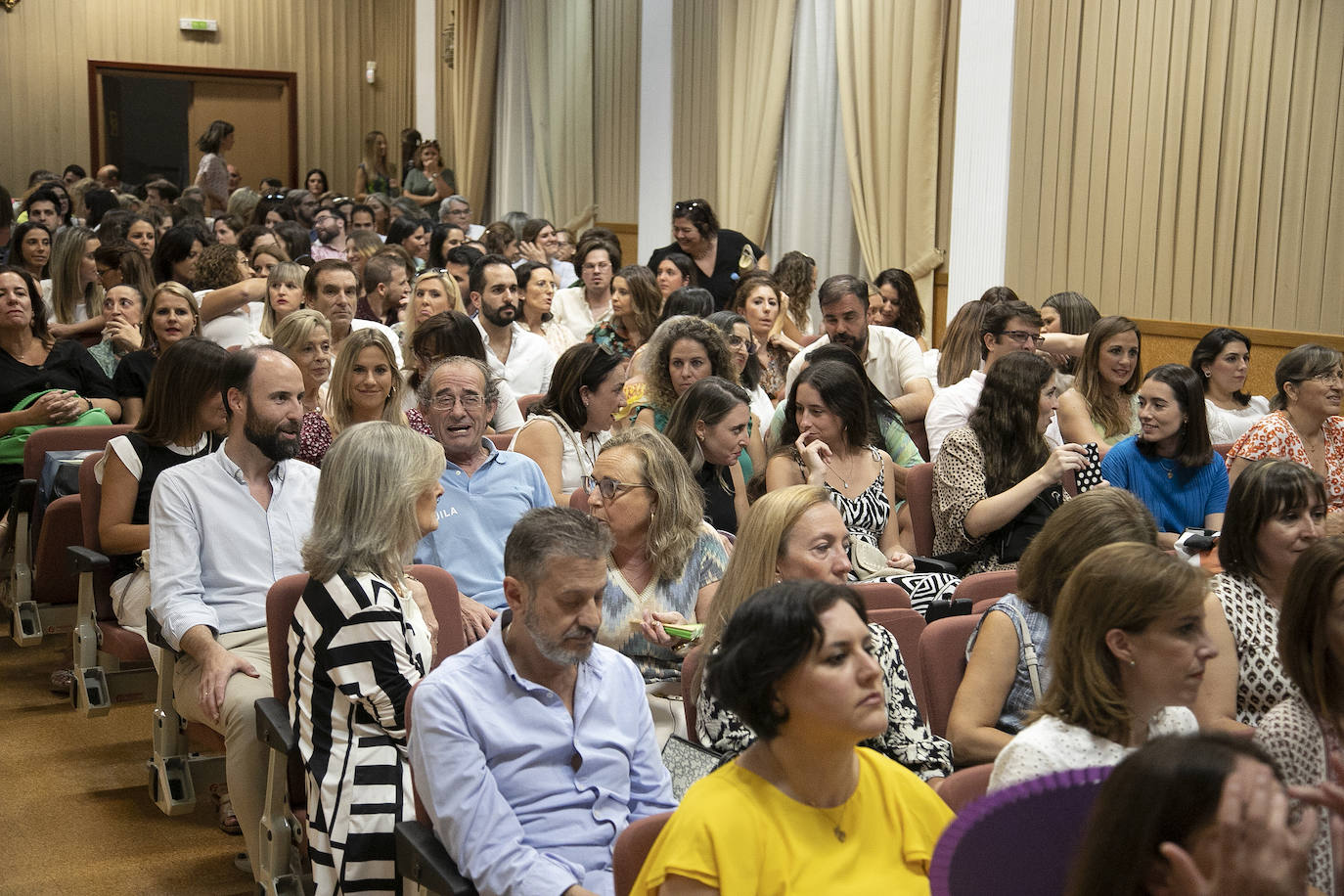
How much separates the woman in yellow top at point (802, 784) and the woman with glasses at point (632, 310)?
4.71 meters

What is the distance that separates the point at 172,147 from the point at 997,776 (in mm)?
17060

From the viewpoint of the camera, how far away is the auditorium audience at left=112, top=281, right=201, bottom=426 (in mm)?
5039

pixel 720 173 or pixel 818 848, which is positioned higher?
pixel 720 173

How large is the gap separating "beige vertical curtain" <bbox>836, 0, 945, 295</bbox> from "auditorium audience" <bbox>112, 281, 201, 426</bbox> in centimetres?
462

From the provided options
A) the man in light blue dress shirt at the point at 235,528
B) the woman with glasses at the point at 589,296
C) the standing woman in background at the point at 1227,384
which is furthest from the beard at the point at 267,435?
the woman with glasses at the point at 589,296

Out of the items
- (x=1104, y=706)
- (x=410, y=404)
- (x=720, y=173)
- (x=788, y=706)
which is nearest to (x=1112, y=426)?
(x=410, y=404)

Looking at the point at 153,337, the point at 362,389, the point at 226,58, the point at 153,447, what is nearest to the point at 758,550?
the point at 153,447

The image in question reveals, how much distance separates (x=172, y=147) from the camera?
17062mm

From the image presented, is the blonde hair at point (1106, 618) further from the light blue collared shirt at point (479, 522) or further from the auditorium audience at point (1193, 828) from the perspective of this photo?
the light blue collared shirt at point (479, 522)

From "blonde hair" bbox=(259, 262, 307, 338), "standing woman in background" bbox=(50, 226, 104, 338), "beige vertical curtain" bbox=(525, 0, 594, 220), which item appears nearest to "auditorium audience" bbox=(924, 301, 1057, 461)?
"blonde hair" bbox=(259, 262, 307, 338)

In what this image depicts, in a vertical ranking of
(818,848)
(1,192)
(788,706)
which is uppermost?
(1,192)

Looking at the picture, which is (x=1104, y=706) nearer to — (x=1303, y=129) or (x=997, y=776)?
(x=997, y=776)

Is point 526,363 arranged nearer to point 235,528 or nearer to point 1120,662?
point 235,528

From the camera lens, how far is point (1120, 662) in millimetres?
2129
